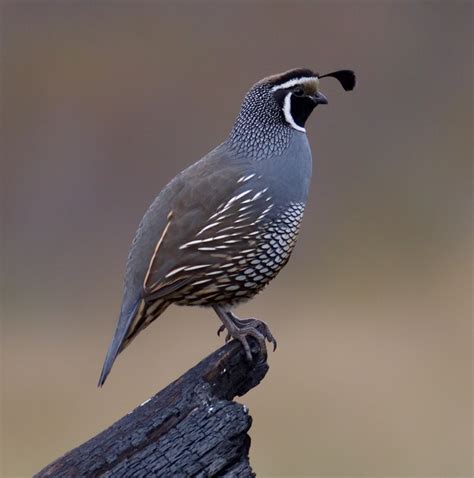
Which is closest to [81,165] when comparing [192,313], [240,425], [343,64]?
[192,313]

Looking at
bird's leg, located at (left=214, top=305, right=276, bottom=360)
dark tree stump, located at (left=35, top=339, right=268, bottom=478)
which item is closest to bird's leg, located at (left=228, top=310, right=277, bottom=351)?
bird's leg, located at (left=214, top=305, right=276, bottom=360)

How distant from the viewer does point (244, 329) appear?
4820mm

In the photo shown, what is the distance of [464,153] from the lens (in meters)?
12.2

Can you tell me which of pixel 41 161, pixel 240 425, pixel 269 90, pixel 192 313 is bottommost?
pixel 240 425

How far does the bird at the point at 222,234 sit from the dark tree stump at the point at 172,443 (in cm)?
69

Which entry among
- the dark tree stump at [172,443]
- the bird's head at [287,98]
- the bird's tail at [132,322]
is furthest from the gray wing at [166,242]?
the dark tree stump at [172,443]

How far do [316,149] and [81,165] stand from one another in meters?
2.11

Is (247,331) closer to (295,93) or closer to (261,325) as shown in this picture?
(261,325)

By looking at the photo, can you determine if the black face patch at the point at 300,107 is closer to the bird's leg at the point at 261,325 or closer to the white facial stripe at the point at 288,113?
the white facial stripe at the point at 288,113

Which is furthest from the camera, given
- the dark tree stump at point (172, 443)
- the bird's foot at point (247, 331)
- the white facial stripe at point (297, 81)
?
the white facial stripe at point (297, 81)

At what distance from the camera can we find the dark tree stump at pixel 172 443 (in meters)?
3.91

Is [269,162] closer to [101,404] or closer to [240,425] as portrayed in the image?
[240,425]

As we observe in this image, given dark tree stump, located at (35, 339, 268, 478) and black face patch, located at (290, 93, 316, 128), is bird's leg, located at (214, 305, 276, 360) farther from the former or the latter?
black face patch, located at (290, 93, 316, 128)

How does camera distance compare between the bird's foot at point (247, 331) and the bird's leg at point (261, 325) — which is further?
the bird's leg at point (261, 325)
